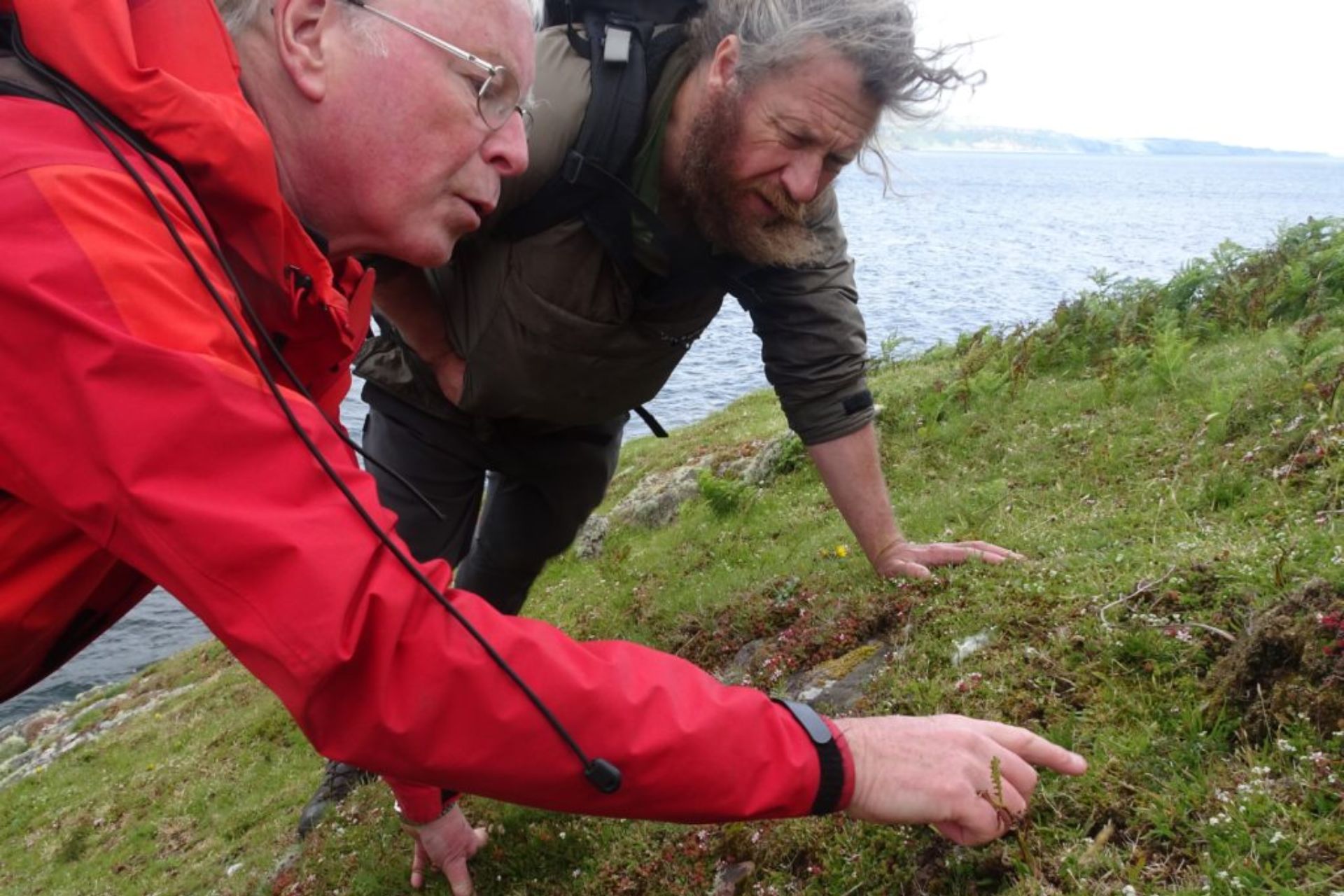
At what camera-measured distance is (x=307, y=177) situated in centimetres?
306

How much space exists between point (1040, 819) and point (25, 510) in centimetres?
312

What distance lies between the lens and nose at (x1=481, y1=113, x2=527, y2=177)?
127 inches

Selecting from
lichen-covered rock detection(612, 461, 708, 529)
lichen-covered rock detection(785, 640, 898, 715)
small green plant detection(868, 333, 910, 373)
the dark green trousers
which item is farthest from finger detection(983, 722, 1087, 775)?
small green plant detection(868, 333, 910, 373)

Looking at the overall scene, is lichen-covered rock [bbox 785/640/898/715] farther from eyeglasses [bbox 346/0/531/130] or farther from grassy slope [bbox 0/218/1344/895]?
eyeglasses [bbox 346/0/531/130]

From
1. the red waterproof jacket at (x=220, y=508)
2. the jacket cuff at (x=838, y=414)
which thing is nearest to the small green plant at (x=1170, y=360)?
the jacket cuff at (x=838, y=414)

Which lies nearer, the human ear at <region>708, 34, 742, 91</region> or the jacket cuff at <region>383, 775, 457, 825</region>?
the human ear at <region>708, 34, 742, 91</region>

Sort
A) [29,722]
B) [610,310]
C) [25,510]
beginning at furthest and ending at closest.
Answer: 1. [29,722]
2. [610,310]
3. [25,510]

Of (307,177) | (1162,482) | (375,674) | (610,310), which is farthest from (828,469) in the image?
(375,674)

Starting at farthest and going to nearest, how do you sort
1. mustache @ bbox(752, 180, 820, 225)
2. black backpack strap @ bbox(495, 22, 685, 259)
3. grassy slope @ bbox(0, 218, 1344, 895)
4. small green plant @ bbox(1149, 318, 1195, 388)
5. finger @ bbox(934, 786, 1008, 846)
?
small green plant @ bbox(1149, 318, 1195, 388), mustache @ bbox(752, 180, 820, 225), black backpack strap @ bbox(495, 22, 685, 259), grassy slope @ bbox(0, 218, 1344, 895), finger @ bbox(934, 786, 1008, 846)

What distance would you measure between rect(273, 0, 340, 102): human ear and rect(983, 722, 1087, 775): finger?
2705 mm

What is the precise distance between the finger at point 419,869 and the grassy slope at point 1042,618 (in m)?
0.21

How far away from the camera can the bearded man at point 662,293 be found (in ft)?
15.1

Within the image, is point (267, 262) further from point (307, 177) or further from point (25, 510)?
point (25, 510)

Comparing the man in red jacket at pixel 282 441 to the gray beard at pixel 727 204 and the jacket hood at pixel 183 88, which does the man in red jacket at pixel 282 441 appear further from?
the gray beard at pixel 727 204
